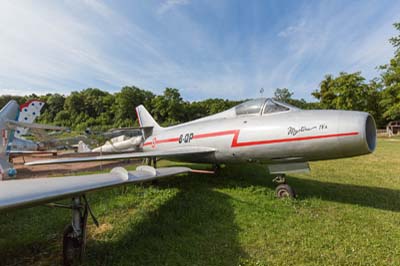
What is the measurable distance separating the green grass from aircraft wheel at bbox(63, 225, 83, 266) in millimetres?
171

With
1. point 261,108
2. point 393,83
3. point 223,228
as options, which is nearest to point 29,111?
point 261,108

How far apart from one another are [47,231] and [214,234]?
2537mm

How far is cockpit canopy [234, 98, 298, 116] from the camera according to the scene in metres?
4.46

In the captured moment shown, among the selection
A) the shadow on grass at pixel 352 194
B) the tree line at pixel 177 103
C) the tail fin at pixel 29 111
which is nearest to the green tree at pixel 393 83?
the tree line at pixel 177 103

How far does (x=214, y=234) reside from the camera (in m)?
2.80

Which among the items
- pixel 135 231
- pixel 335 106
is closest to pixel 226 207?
pixel 135 231

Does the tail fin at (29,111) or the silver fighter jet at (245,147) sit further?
the tail fin at (29,111)

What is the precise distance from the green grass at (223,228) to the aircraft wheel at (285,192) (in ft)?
0.59

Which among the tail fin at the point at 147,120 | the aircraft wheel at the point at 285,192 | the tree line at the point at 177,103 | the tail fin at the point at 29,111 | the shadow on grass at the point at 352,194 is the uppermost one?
the tree line at the point at 177,103

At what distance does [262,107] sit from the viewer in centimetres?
467

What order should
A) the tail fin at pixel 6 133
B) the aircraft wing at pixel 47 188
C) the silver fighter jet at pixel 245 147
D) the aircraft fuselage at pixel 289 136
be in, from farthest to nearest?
the tail fin at pixel 6 133, the aircraft fuselage at pixel 289 136, the silver fighter jet at pixel 245 147, the aircraft wing at pixel 47 188

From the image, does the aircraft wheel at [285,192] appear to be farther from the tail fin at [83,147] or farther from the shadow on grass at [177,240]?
the tail fin at [83,147]

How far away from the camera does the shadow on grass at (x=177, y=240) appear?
2.25 metres

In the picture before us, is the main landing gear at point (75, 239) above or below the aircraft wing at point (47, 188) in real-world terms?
below
